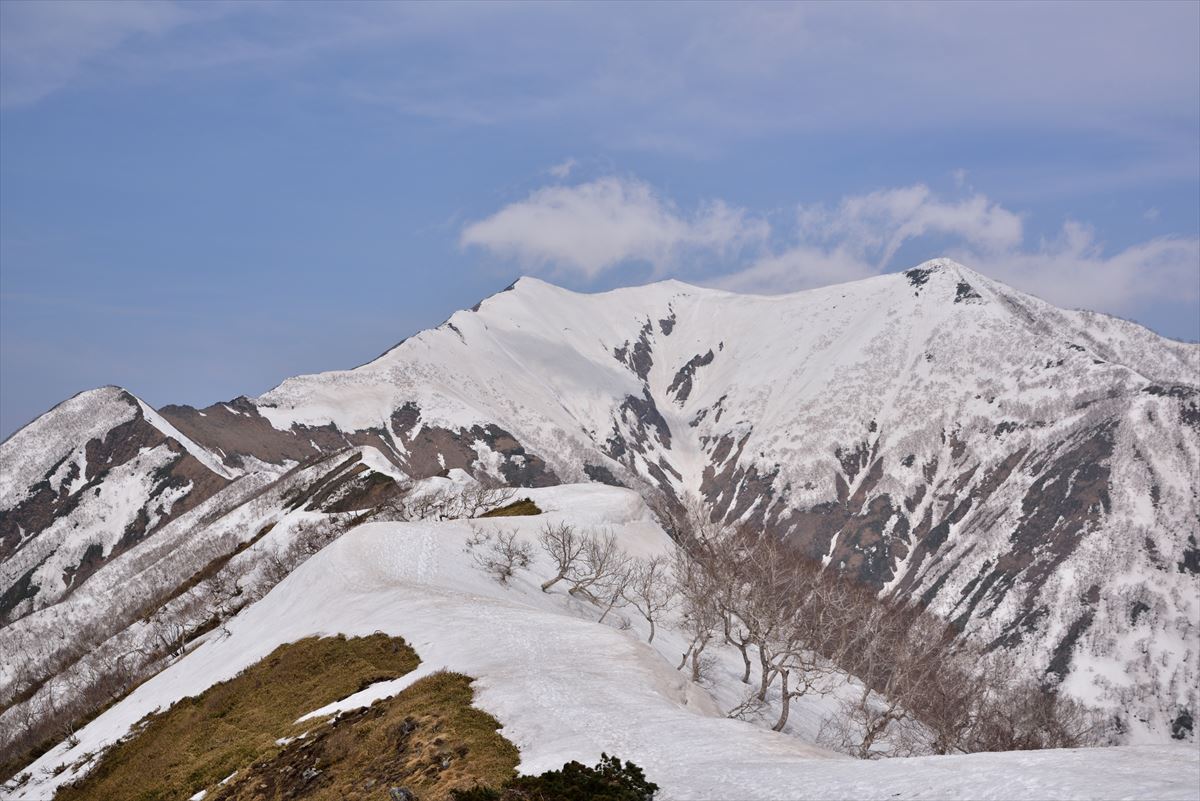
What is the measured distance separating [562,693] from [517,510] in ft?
287

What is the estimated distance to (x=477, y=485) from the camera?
459 ft

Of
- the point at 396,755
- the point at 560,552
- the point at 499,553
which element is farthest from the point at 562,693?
the point at 560,552

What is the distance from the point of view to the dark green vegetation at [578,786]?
88.1 feet

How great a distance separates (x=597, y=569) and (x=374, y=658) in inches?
1532

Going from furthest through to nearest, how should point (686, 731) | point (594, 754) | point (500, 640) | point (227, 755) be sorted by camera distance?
point (500, 640), point (227, 755), point (686, 731), point (594, 754)

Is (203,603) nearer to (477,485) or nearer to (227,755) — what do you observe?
(477,485)

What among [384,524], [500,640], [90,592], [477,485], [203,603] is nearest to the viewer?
[500,640]

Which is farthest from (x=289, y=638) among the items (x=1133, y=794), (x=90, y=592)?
(x=90, y=592)

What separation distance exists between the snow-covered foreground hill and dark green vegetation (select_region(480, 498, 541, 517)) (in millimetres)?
24052

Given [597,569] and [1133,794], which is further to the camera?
[597,569]

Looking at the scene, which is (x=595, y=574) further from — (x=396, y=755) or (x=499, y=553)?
(x=396, y=755)

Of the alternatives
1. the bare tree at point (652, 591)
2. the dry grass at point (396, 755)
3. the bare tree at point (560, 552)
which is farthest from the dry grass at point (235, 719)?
the bare tree at point (652, 591)

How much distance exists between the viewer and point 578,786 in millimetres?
27422

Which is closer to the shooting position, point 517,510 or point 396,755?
point 396,755
